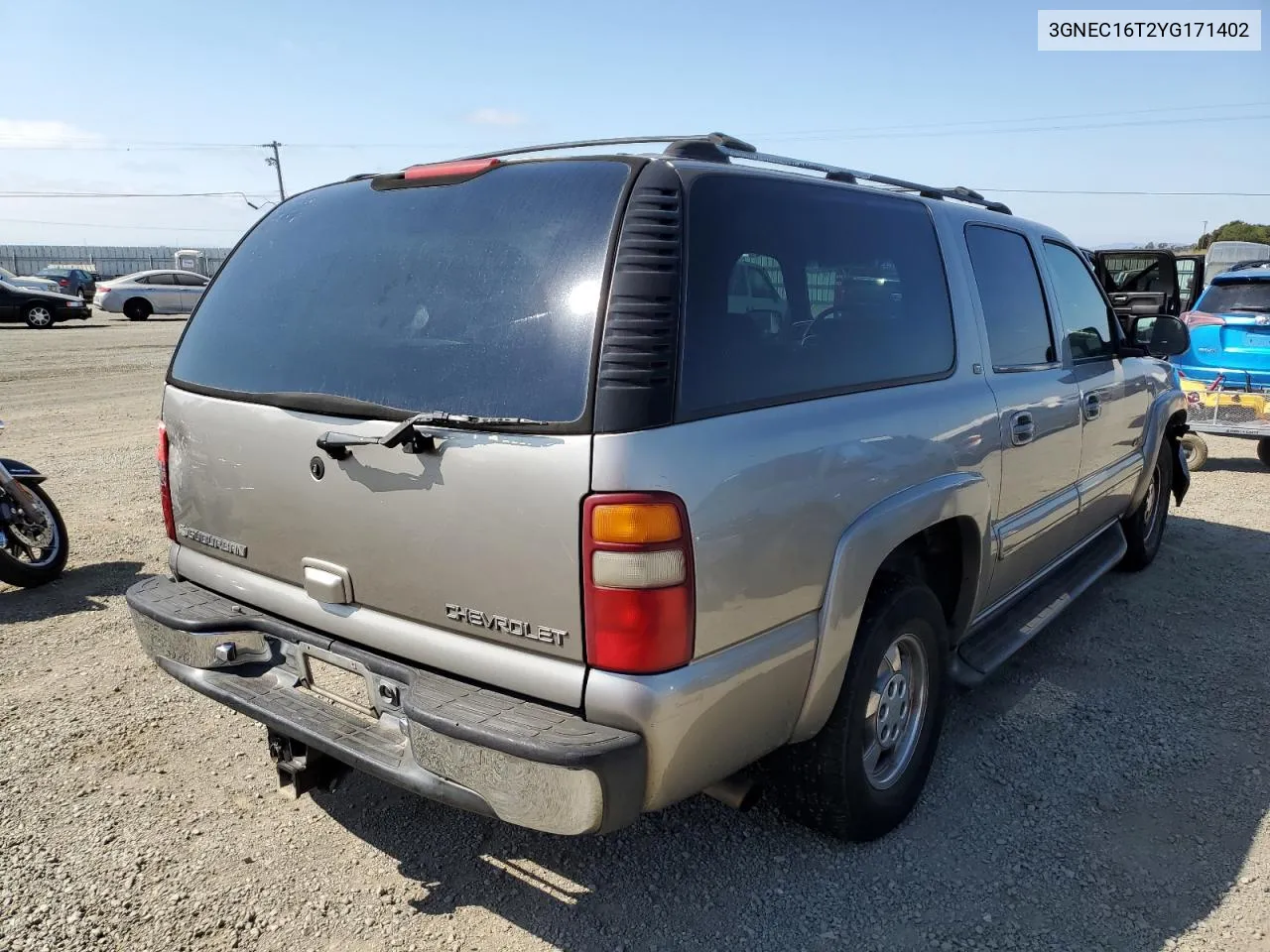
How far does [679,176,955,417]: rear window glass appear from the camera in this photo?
2.17 metres

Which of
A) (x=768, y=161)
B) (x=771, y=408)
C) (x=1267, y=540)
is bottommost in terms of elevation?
(x=1267, y=540)

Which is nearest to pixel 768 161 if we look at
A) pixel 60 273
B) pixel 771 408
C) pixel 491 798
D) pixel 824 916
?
pixel 771 408

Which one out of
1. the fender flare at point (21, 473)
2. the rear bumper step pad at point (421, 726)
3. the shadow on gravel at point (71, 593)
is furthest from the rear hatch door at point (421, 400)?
the fender flare at point (21, 473)

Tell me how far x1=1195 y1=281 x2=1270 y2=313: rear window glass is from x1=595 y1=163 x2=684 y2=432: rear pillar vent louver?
836cm

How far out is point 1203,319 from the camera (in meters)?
→ 8.46

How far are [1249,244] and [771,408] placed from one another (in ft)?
75.8

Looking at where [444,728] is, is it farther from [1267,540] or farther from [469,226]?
[1267,540]

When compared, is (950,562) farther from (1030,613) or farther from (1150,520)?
(1150,520)

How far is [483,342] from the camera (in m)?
2.18

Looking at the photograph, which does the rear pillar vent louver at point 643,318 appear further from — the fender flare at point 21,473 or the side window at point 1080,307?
the fender flare at point 21,473

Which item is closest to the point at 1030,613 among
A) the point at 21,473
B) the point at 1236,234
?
the point at 21,473

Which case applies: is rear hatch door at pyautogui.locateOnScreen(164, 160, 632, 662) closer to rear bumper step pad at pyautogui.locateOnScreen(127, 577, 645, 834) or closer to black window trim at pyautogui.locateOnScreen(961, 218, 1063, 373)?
rear bumper step pad at pyautogui.locateOnScreen(127, 577, 645, 834)

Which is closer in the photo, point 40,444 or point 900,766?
point 900,766

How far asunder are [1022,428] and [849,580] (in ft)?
4.54
